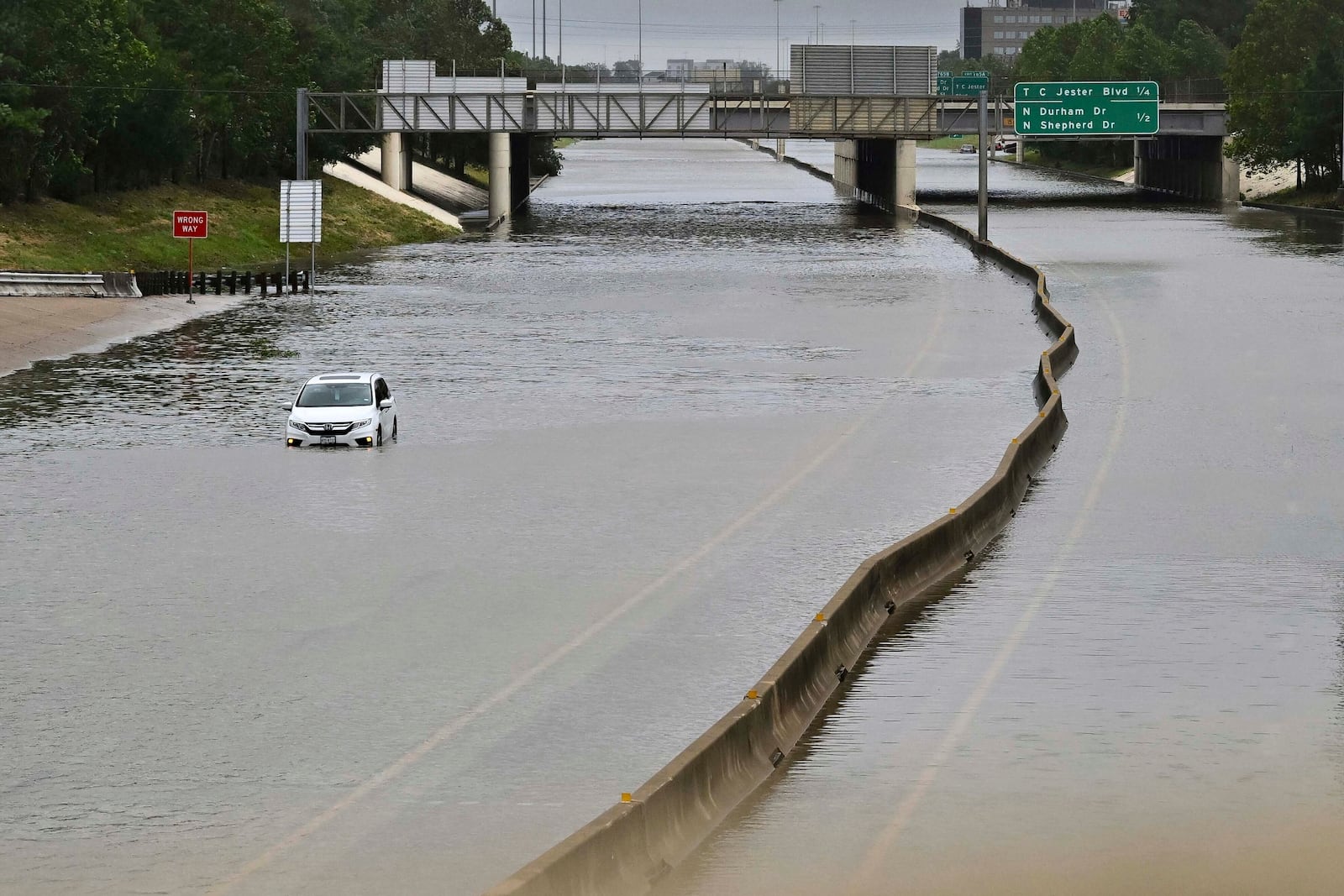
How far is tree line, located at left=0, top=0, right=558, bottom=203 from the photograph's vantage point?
8431cm

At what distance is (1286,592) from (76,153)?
2891 inches

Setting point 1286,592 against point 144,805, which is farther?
point 1286,592

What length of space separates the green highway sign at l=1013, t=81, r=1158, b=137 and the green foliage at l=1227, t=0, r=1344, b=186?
537 inches

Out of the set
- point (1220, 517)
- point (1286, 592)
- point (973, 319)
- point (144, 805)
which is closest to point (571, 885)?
point (144, 805)

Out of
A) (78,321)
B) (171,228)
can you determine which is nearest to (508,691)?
(78,321)

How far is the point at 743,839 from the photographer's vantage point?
16.2 metres

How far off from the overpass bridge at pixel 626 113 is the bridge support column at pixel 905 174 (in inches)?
3.1

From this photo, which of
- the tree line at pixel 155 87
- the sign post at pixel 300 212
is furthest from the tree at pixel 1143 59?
the sign post at pixel 300 212

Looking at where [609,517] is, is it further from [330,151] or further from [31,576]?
[330,151]

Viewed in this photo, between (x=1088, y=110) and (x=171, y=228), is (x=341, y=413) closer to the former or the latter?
(x=171, y=228)

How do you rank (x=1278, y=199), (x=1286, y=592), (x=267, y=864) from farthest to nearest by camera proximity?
1. (x=1278, y=199)
2. (x=1286, y=592)
3. (x=267, y=864)

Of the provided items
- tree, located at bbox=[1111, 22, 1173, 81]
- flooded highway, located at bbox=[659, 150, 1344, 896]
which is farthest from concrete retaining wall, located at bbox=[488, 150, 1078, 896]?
tree, located at bbox=[1111, 22, 1173, 81]

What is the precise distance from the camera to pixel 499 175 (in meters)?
124

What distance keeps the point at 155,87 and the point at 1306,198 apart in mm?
73593
